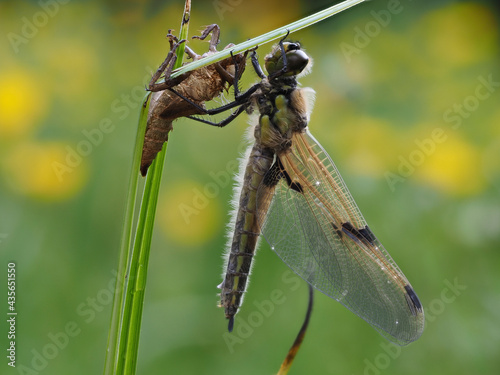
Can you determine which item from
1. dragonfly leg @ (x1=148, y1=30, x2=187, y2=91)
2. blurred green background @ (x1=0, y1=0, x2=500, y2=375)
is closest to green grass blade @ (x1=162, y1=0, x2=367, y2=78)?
dragonfly leg @ (x1=148, y1=30, x2=187, y2=91)

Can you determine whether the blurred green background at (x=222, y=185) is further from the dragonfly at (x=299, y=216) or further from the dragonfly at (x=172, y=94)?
the dragonfly at (x=172, y=94)

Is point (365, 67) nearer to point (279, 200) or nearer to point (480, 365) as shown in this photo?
point (279, 200)

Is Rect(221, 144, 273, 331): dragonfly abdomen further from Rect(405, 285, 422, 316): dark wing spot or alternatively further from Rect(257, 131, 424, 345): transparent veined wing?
Rect(405, 285, 422, 316): dark wing spot

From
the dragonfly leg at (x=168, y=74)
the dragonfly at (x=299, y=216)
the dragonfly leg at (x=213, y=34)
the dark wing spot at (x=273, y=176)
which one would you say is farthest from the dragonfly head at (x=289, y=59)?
the dragonfly leg at (x=168, y=74)

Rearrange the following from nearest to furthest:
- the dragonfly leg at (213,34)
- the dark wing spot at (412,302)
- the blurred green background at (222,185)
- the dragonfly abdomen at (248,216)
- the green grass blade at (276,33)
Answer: the green grass blade at (276,33) → the dragonfly leg at (213,34) → the dark wing spot at (412,302) → the dragonfly abdomen at (248,216) → the blurred green background at (222,185)

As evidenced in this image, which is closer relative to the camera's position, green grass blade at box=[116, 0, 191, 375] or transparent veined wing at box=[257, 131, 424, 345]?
green grass blade at box=[116, 0, 191, 375]

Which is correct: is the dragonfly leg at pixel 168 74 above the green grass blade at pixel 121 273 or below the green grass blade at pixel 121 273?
above

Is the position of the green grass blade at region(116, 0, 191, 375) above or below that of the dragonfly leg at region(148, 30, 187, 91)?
below
